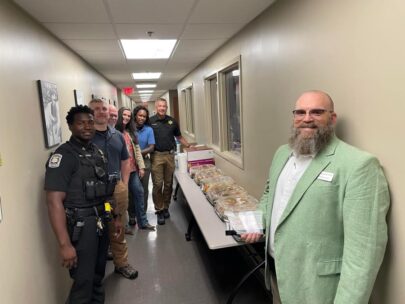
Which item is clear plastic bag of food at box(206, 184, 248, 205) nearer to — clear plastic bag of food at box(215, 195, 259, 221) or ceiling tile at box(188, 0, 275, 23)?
clear plastic bag of food at box(215, 195, 259, 221)

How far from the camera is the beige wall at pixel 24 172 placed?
4.91 ft

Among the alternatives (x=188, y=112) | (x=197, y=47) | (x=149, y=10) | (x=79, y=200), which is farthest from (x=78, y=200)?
(x=188, y=112)

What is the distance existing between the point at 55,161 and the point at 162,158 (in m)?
2.11

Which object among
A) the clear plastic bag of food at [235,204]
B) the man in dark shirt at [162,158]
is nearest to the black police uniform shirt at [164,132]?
the man in dark shirt at [162,158]

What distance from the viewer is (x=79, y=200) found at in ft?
6.08

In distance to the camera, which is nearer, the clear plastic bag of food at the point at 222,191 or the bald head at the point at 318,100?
the bald head at the point at 318,100

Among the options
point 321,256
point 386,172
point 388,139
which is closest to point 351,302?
point 321,256


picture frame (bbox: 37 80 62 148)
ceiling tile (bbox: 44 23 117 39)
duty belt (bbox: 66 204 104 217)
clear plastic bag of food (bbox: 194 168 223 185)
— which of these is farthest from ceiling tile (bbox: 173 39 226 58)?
duty belt (bbox: 66 204 104 217)

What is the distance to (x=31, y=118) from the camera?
1.95 meters

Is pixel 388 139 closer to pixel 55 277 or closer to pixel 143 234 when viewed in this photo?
pixel 55 277

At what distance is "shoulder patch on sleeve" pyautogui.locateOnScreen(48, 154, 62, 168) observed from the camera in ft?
5.81

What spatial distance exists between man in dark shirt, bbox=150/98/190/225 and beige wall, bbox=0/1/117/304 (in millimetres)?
1645

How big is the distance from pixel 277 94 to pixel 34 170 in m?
1.84

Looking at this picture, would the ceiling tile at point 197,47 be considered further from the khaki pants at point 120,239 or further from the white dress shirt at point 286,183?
the white dress shirt at point 286,183
